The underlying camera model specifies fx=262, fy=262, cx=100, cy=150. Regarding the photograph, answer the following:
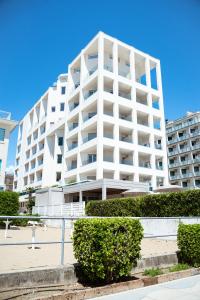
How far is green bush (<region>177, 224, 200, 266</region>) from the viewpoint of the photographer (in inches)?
305

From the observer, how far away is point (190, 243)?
785 centimetres

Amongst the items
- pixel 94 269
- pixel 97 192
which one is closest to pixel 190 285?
pixel 94 269

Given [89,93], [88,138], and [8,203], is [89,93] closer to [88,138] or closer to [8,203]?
[88,138]

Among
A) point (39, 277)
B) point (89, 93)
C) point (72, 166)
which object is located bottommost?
point (39, 277)

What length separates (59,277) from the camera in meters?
5.90

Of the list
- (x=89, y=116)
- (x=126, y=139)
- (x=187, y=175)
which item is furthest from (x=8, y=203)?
(x=187, y=175)

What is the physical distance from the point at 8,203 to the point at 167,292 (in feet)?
58.3

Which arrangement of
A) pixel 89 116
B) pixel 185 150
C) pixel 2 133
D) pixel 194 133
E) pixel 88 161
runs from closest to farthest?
pixel 2 133 < pixel 88 161 < pixel 89 116 < pixel 194 133 < pixel 185 150

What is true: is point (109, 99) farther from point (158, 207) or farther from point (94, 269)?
point (94, 269)

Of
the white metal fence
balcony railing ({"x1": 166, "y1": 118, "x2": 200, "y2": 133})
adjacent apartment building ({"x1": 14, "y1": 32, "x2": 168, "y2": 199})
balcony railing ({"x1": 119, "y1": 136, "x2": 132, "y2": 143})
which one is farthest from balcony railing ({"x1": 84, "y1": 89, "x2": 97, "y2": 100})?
balcony railing ({"x1": 166, "y1": 118, "x2": 200, "y2": 133})

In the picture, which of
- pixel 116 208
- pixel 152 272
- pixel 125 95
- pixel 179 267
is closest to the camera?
pixel 152 272

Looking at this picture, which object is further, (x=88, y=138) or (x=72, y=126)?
(x=72, y=126)

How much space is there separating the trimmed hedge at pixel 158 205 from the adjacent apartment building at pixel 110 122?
916cm

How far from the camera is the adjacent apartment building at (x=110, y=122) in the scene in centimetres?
3422
